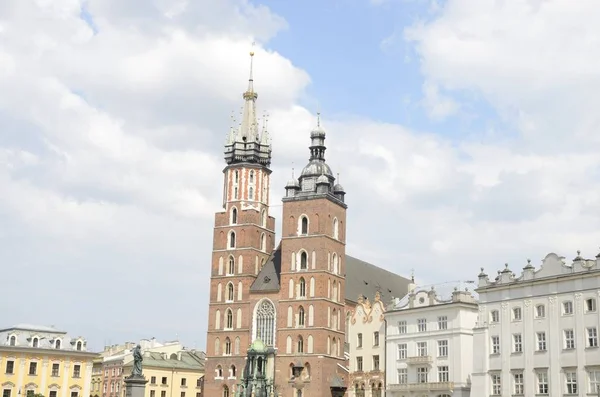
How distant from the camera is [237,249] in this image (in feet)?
301

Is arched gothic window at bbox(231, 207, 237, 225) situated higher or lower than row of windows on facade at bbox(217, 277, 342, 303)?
higher

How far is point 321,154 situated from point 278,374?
75.8 feet

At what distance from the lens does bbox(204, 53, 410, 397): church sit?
85.6m

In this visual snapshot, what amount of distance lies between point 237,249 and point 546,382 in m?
39.8

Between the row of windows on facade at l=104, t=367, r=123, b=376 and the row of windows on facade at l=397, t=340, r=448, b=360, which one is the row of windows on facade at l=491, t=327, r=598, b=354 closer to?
the row of windows on facade at l=397, t=340, r=448, b=360

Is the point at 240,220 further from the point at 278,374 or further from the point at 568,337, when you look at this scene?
the point at 568,337

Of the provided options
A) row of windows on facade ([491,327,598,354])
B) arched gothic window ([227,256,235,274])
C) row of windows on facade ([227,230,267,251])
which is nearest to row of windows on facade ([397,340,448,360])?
row of windows on facade ([491,327,598,354])

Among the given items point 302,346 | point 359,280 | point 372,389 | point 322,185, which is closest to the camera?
point 372,389

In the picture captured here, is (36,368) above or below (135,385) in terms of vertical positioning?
above

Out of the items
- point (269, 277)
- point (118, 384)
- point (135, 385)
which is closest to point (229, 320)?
point (269, 277)

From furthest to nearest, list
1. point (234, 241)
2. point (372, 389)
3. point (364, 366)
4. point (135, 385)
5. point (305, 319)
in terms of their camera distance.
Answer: point (234, 241)
point (305, 319)
point (364, 366)
point (372, 389)
point (135, 385)

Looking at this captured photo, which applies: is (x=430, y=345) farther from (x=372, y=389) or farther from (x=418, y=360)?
(x=372, y=389)

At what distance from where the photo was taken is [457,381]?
69.1 m

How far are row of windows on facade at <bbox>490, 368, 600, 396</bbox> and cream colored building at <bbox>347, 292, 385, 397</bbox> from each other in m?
16.6
